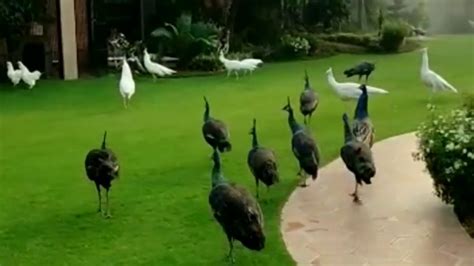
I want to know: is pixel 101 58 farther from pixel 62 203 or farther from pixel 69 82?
pixel 62 203

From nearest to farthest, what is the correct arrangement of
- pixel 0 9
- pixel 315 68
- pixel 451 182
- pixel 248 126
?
pixel 451 182, pixel 248 126, pixel 0 9, pixel 315 68

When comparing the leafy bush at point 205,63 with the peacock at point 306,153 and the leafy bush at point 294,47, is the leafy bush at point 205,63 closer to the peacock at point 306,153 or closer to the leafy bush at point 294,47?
the leafy bush at point 294,47

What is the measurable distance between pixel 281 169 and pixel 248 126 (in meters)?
1.89

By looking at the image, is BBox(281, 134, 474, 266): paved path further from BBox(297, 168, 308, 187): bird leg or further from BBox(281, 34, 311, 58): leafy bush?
BBox(281, 34, 311, 58): leafy bush

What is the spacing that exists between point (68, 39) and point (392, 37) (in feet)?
19.7

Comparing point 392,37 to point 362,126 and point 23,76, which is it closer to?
point 23,76

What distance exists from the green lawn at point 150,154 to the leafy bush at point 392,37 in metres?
2.33

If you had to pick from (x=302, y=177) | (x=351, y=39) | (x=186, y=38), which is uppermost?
(x=302, y=177)

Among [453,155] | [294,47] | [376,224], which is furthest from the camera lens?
[294,47]

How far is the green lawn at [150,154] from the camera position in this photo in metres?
4.56

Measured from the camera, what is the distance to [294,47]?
14445mm

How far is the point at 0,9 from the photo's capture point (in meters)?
11.8

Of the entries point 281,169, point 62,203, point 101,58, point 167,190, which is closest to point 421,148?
point 281,169

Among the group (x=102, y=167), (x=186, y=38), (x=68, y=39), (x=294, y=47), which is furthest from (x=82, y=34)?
(x=102, y=167)
